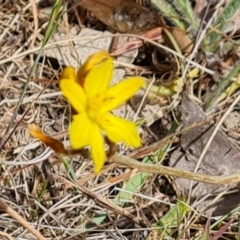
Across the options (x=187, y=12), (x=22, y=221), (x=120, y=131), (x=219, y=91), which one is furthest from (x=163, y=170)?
(x=187, y=12)

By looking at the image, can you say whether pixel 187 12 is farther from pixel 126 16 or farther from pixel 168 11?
pixel 126 16

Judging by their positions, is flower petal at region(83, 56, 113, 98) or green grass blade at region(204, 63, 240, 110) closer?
flower petal at region(83, 56, 113, 98)

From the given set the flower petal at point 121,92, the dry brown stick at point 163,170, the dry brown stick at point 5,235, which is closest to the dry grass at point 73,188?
the dry brown stick at point 5,235

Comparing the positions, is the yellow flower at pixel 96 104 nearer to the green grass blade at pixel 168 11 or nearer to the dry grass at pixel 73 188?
the dry grass at pixel 73 188

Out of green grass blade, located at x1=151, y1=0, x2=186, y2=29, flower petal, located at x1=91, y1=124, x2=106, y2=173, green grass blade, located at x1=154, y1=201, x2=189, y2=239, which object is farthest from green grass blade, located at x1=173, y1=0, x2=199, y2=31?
flower petal, located at x1=91, y1=124, x2=106, y2=173

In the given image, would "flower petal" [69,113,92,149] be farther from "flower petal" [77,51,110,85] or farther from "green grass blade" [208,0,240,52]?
"green grass blade" [208,0,240,52]

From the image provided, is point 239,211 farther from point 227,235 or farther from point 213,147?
point 213,147

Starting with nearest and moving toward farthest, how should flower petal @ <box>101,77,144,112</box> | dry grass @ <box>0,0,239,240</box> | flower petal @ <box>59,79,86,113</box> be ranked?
flower petal @ <box>59,79,86,113</box>, flower petal @ <box>101,77,144,112</box>, dry grass @ <box>0,0,239,240</box>

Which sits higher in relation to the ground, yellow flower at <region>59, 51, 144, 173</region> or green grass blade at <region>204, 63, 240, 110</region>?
yellow flower at <region>59, 51, 144, 173</region>
